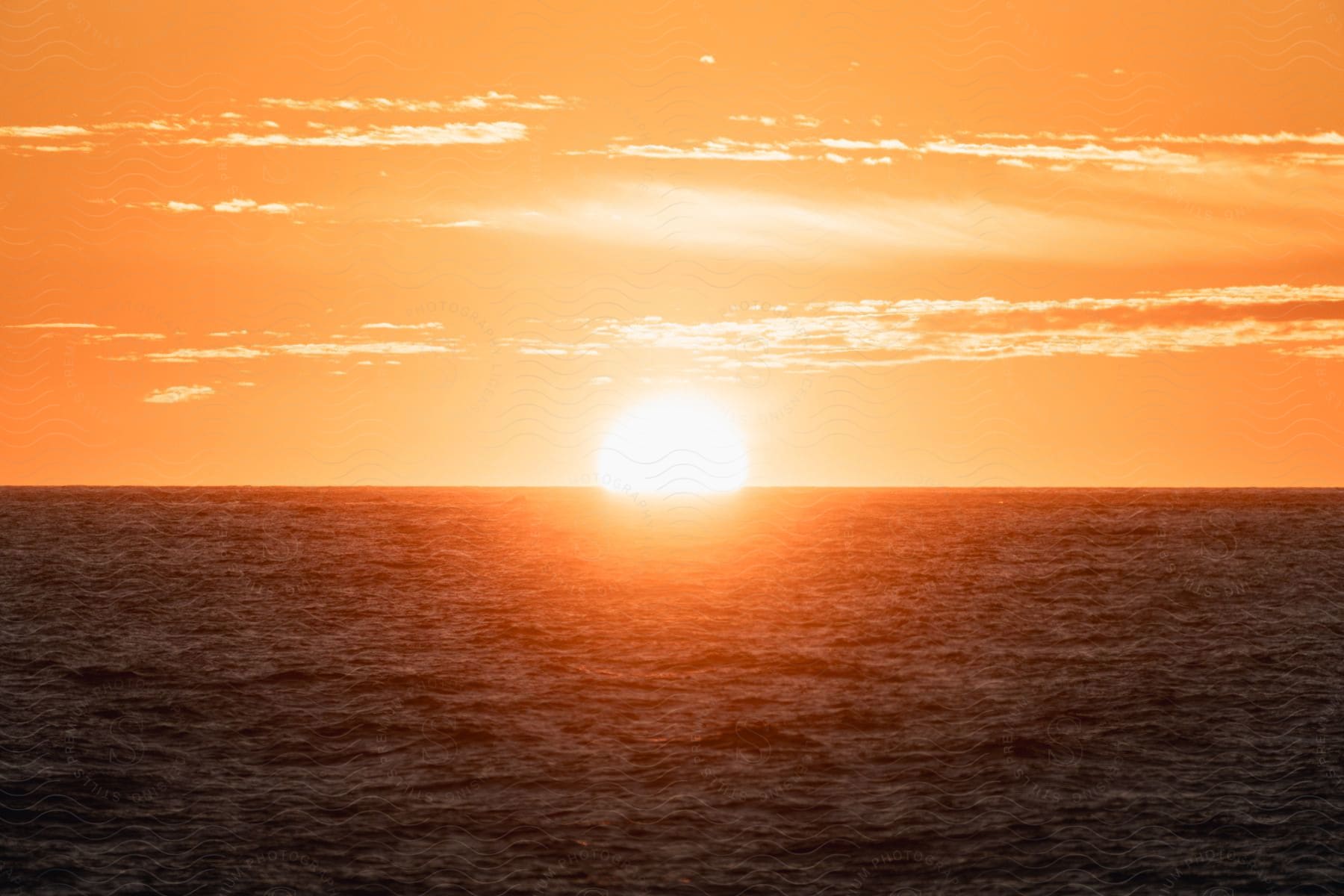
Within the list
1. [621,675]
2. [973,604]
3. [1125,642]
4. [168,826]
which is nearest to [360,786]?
[168,826]

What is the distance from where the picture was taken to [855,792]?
41.1m

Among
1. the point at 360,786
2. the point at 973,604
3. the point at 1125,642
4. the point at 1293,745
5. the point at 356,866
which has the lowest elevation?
the point at 356,866

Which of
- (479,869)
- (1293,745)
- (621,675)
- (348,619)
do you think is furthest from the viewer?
(348,619)

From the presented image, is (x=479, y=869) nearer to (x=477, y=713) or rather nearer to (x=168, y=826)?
(x=168, y=826)

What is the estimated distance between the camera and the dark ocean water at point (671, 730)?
1374 inches

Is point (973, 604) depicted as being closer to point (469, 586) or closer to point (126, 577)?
point (469, 586)

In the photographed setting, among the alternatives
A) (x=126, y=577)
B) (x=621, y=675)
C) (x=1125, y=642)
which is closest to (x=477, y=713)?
(x=621, y=675)

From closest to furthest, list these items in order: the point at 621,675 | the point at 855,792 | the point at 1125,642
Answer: the point at 855,792, the point at 621,675, the point at 1125,642

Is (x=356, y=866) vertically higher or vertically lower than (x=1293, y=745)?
lower

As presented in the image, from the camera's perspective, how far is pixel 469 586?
316ft

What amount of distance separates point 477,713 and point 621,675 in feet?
33.9

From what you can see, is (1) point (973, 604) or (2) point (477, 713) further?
(1) point (973, 604)

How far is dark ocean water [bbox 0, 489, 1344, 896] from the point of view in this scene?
1374 inches

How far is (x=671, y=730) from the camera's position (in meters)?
49.8
